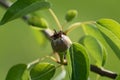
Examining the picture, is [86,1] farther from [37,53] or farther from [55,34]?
[55,34]

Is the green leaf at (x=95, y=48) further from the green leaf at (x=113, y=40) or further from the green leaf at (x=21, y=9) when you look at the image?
the green leaf at (x=21, y=9)

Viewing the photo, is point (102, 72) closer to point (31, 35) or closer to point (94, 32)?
point (94, 32)

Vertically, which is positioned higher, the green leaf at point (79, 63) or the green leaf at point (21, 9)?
the green leaf at point (21, 9)

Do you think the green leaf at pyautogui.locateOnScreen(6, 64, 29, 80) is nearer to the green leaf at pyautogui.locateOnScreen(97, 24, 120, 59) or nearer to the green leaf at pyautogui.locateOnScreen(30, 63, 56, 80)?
the green leaf at pyautogui.locateOnScreen(30, 63, 56, 80)

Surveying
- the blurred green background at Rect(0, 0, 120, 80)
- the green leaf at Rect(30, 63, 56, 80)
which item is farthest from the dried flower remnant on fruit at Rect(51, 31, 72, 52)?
the blurred green background at Rect(0, 0, 120, 80)

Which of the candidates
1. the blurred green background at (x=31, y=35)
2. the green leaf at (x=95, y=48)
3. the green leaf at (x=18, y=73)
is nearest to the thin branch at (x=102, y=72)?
the green leaf at (x=95, y=48)
